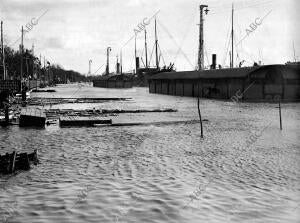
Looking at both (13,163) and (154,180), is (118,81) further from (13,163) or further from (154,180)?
(154,180)

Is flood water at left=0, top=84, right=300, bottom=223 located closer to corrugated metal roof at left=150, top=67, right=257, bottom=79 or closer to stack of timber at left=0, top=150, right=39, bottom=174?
stack of timber at left=0, top=150, right=39, bottom=174

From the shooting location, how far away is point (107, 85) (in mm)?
110625

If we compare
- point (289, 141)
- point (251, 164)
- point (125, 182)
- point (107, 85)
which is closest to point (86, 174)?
point (125, 182)

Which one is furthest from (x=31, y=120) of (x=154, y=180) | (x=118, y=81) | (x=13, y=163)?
(x=118, y=81)

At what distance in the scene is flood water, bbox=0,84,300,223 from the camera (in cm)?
661

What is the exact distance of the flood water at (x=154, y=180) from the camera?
21.7 ft

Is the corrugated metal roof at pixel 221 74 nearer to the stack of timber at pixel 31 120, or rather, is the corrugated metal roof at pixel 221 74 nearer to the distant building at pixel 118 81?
the stack of timber at pixel 31 120

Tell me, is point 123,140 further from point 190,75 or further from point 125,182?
point 190,75

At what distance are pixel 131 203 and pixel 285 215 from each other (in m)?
2.91

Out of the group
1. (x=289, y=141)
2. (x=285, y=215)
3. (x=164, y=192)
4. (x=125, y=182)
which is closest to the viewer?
(x=285, y=215)

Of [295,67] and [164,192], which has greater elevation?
[295,67]

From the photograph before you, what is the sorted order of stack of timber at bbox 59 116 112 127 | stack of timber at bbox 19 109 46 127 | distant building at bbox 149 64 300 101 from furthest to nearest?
distant building at bbox 149 64 300 101 < stack of timber at bbox 59 116 112 127 < stack of timber at bbox 19 109 46 127

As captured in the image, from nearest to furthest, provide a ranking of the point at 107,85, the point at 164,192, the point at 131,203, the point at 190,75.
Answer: the point at 131,203 → the point at 164,192 → the point at 190,75 → the point at 107,85

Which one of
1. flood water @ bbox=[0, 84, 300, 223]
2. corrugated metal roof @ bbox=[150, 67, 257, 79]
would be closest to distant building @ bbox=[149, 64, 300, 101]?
corrugated metal roof @ bbox=[150, 67, 257, 79]
